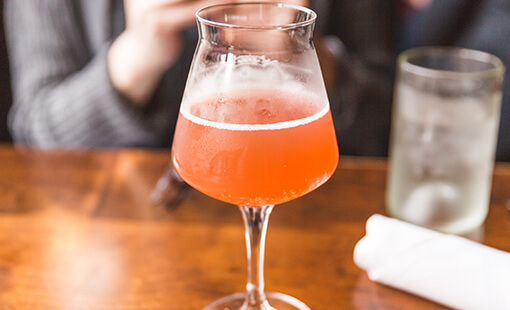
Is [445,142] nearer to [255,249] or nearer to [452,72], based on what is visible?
[452,72]

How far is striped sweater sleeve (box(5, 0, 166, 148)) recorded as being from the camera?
68.6 inches

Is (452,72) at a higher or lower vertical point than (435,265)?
higher

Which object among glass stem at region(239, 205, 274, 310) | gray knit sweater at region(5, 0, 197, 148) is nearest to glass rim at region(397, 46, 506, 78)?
glass stem at region(239, 205, 274, 310)

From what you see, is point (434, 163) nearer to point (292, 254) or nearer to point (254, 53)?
point (292, 254)

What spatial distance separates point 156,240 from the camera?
1057mm

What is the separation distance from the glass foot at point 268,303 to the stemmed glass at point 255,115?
21 cm

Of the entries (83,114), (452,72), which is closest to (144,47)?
(83,114)

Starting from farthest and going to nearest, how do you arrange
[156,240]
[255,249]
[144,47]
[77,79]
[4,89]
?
[4,89] < [77,79] < [144,47] < [156,240] < [255,249]

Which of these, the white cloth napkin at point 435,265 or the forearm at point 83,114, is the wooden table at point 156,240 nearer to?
the white cloth napkin at point 435,265

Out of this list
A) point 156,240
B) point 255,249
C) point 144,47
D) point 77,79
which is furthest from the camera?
point 77,79

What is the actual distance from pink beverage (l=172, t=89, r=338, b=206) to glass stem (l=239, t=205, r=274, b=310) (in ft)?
0.24

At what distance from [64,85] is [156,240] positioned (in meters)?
0.96

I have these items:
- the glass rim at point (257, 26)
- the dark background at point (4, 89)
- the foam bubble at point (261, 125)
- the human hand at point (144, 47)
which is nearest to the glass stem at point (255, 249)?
the foam bubble at point (261, 125)

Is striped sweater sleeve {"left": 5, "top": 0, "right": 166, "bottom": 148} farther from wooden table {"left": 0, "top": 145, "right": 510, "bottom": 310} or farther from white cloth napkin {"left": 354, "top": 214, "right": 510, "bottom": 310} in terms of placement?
white cloth napkin {"left": 354, "top": 214, "right": 510, "bottom": 310}
